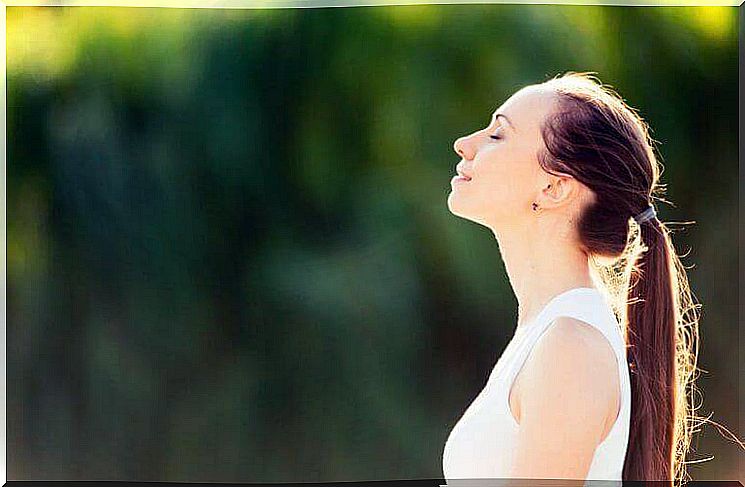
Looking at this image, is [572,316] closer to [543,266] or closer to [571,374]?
[571,374]

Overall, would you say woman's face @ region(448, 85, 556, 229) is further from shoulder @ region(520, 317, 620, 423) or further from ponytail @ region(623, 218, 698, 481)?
shoulder @ region(520, 317, 620, 423)

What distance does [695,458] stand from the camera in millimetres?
3502

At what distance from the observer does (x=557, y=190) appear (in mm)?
2793

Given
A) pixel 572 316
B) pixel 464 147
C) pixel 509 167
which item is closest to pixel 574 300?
pixel 572 316

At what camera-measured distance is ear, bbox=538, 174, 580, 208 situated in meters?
2.75

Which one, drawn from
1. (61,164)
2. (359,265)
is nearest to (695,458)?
Result: (359,265)

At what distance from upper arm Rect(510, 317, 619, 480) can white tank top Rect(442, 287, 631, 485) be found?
3 centimetres

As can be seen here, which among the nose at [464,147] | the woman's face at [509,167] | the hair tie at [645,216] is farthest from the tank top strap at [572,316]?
the nose at [464,147]

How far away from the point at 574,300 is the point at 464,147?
3.33 feet

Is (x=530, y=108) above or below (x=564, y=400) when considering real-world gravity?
above

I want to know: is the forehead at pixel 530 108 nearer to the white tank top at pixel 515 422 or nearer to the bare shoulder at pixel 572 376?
the white tank top at pixel 515 422

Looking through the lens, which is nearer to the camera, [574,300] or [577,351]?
[577,351]

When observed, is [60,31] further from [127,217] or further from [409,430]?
[409,430]

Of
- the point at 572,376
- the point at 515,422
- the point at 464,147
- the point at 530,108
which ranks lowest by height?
the point at 515,422
